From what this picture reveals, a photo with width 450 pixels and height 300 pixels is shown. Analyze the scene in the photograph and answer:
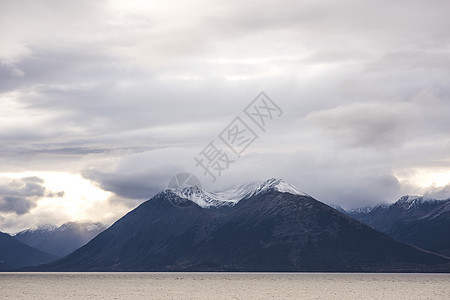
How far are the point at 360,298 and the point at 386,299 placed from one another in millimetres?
7525

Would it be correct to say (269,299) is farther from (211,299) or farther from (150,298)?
(150,298)

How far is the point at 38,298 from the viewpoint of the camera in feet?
610

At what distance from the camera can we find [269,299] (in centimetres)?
17400

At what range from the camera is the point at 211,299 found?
6944 inches

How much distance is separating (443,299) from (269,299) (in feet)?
168

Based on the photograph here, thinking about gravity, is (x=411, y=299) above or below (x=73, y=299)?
below

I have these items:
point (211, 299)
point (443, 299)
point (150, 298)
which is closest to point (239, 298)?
point (211, 299)

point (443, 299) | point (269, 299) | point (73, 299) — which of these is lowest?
point (443, 299)

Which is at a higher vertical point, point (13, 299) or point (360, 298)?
point (13, 299)

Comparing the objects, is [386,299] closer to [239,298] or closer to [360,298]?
[360,298]

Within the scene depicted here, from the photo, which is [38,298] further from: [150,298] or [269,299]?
[269,299]

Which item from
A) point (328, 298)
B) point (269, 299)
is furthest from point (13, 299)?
point (328, 298)

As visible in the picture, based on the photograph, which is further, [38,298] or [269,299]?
[38,298]

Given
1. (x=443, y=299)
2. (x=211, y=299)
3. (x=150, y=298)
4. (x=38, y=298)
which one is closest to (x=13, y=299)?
(x=38, y=298)
